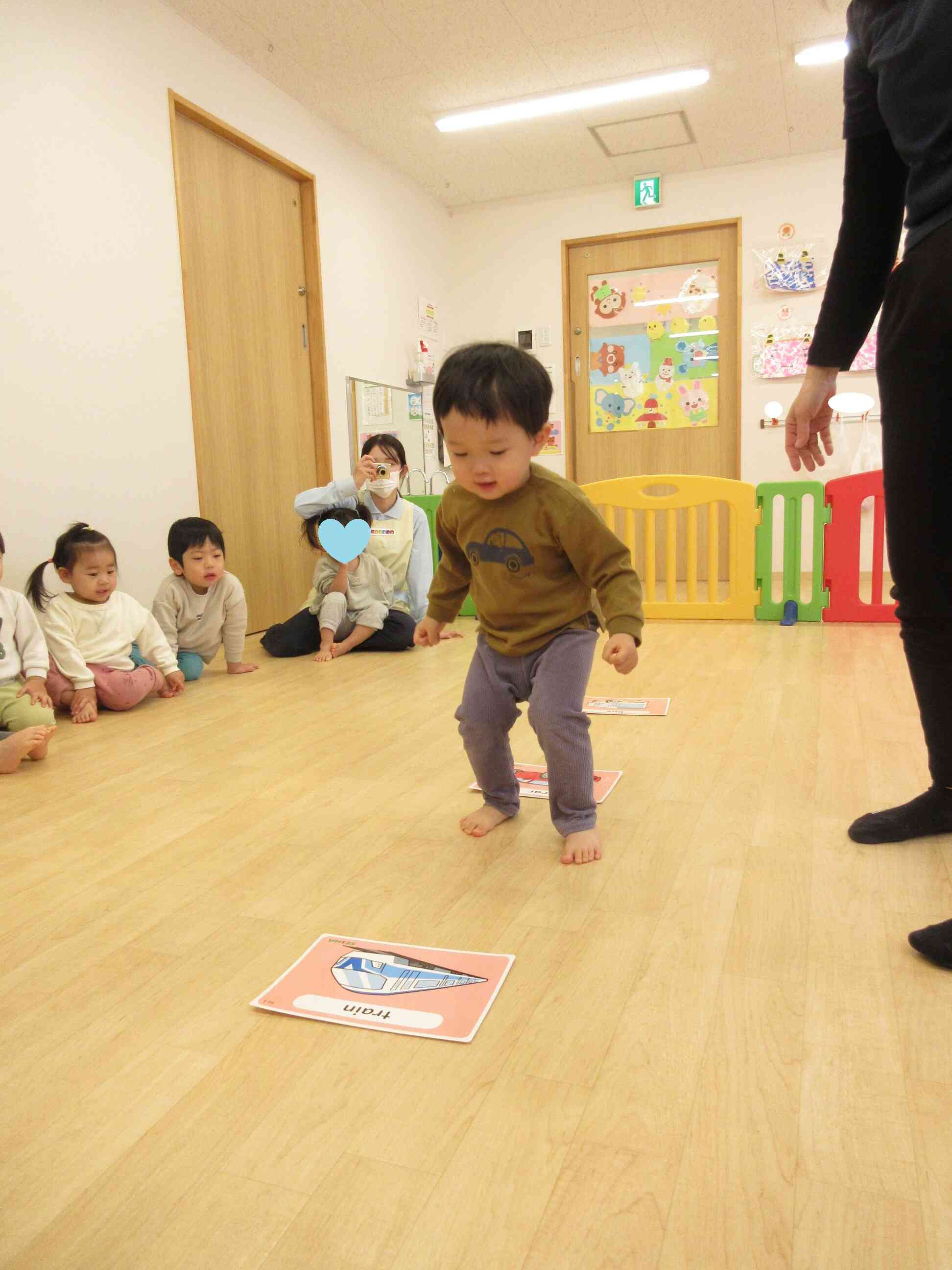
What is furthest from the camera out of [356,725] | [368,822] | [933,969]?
[356,725]

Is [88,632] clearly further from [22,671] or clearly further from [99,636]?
[22,671]

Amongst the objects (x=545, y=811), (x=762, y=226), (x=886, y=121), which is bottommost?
(x=545, y=811)

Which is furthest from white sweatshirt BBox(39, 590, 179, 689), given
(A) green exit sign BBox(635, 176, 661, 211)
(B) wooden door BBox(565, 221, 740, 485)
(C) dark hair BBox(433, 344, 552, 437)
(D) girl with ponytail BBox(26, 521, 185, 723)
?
(A) green exit sign BBox(635, 176, 661, 211)

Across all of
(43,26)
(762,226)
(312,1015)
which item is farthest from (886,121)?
(762,226)

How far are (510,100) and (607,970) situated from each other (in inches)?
156

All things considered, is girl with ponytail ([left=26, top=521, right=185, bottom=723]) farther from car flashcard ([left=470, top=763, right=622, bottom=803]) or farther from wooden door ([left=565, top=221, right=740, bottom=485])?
wooden door ([left=565, top=221, right=740, bottom=485])

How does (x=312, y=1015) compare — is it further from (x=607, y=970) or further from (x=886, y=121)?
(x=886, y=121)

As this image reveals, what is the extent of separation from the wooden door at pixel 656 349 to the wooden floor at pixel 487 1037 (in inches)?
142

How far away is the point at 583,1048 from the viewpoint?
894 millimetres

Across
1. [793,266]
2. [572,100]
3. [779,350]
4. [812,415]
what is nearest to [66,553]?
[812,415]

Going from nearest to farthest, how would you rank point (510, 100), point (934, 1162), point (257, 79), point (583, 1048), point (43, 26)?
point (934, 1162) → point (583, 1048) → point (43, 26) → point (257, 79) → point (510, 100)

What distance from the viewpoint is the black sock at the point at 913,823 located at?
137 cm

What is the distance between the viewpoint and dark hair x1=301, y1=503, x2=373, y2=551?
3238 millimetres

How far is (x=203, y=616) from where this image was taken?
9.62 feet
